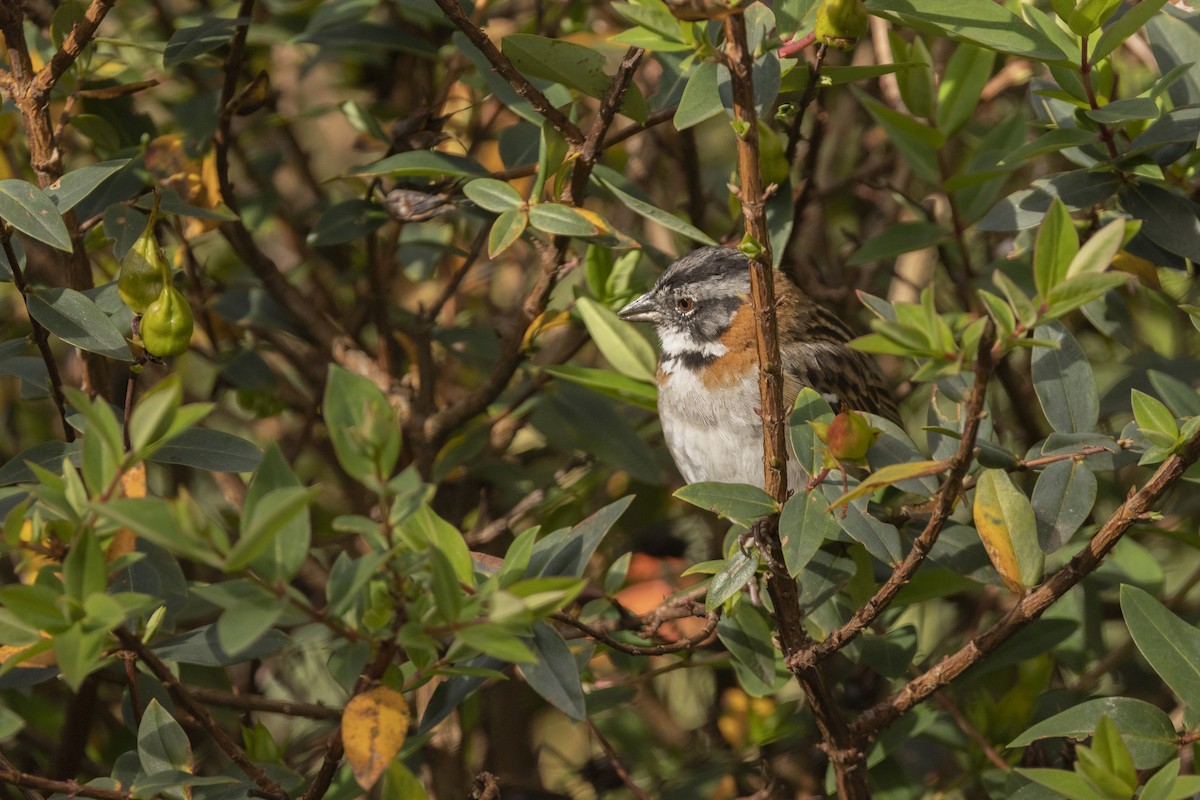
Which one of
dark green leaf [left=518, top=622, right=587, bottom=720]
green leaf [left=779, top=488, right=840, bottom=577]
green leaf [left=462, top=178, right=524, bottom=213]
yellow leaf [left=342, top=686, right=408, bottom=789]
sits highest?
green leaf [left=462, top=178, right=524, bottom=213]

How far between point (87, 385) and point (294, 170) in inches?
58.3

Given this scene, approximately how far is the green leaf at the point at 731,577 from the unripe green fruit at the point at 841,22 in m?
0.66

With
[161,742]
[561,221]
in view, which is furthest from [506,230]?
[161,742]

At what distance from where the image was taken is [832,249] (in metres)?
3.65

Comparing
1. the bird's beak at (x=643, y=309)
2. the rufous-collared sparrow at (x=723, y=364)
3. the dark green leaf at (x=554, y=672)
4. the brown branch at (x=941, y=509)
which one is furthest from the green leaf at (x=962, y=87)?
the dark green leaf at (x=554, y=672)

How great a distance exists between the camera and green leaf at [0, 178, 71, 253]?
1.59 meters

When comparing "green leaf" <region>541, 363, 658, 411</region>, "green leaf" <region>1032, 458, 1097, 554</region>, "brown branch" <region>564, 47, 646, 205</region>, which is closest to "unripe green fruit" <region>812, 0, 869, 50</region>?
"brown branch" <region>564, 47, 646, 205</region>

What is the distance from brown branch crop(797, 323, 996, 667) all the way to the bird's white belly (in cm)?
78

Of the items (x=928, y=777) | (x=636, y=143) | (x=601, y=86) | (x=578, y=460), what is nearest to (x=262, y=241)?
(x=636, y=143)

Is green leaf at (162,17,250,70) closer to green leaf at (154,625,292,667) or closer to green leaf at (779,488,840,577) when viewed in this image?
green leaf at (154,625,292,667)

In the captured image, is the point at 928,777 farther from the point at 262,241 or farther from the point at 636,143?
the point at 262,241

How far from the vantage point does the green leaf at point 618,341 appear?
229 centimetres

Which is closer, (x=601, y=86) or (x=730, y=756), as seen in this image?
(x=601, y=86)

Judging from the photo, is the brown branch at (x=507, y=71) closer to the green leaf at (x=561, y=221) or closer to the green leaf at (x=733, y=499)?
the green leaf at (x=561, y=221)
